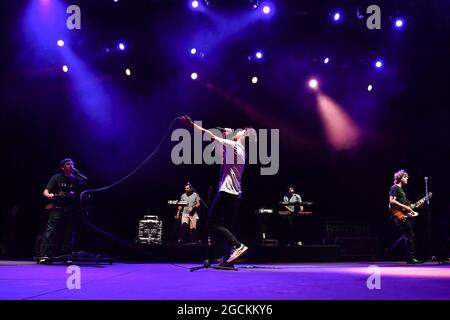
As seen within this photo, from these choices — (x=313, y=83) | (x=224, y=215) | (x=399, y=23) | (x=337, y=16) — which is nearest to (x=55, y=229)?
(x=224, y=215)

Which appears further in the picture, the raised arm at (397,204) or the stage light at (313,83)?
the stage light at (313,83)

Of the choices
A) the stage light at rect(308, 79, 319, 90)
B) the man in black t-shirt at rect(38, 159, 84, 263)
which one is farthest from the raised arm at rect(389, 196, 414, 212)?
the man in black t-shirt at rect(38, 159, 84, 263)

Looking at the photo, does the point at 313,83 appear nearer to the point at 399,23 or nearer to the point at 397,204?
the point at 399,23

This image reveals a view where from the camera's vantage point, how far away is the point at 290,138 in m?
13.8

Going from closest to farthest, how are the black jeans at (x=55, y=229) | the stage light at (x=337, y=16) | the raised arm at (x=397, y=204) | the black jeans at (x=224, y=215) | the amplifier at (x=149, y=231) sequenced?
the black jeans at (x=224, y=215), the black jeans at (x=55, y=229), the raised arm at (x=397, y=204), the stage light at (x=337, y=16), the amplifier at (x=149, y=231)

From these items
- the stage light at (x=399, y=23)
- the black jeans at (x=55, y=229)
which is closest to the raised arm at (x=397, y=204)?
the stage light at (x=399, y=23)

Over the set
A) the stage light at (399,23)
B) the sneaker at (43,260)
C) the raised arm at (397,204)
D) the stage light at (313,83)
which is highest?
the stage light at (399,23)

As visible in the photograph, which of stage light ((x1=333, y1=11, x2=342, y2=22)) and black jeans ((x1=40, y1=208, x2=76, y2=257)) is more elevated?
stage light ((x1=333, y1=11, x2=342, y2=22))

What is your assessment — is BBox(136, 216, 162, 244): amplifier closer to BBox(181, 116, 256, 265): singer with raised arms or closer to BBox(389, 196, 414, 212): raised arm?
BBox(389, 196, 414, 212): raised arm

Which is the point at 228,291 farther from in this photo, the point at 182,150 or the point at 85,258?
the point at 182,150

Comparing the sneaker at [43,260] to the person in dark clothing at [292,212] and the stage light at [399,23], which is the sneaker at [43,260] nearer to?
the person in dark clothing at [292,212]

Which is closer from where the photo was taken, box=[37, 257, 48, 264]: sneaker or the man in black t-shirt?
box=[37, 257, 48, 264]: sneaker

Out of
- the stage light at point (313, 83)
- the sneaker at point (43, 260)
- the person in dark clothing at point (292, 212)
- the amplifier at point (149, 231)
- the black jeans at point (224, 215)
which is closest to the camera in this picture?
the black jeans at point (224, 215)
